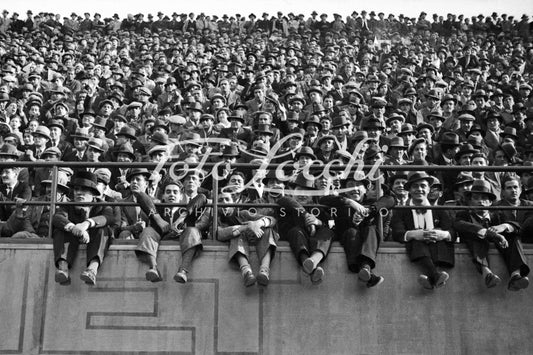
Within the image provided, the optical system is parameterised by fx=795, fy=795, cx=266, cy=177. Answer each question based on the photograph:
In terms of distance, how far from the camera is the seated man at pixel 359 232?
9.42 meters

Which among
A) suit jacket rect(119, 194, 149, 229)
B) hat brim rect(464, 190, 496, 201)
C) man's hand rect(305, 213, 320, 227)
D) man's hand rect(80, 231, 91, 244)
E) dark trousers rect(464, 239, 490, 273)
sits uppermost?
hat brim rect(464, 190, 496, 201)

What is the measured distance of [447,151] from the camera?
42.4 ft

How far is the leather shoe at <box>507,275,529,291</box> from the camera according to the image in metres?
9.38

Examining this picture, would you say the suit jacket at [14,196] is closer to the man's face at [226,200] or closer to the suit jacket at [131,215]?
the suit jacket at [131,215]

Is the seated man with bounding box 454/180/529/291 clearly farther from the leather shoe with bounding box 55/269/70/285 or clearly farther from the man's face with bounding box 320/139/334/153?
the leather shoe with bounding box 55/269/70/285

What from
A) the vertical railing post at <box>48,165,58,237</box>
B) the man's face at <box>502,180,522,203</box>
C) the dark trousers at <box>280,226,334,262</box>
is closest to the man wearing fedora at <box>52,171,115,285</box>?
the vertical railing post at <box>48,165,58,237</box>

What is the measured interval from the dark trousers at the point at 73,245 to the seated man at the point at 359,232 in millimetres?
2719

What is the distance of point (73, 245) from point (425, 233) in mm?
4251

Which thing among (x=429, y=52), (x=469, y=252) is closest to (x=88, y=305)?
(x=469, y=252)

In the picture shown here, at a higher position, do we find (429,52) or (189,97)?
(429,52)

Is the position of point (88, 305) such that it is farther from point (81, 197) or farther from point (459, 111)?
point (459, 111)

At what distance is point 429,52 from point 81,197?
15.9m

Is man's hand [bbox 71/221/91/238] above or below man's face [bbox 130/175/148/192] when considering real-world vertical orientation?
below

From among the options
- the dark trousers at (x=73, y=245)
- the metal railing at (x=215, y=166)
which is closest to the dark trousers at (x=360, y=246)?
the metal railing at (x=215, y=166)
